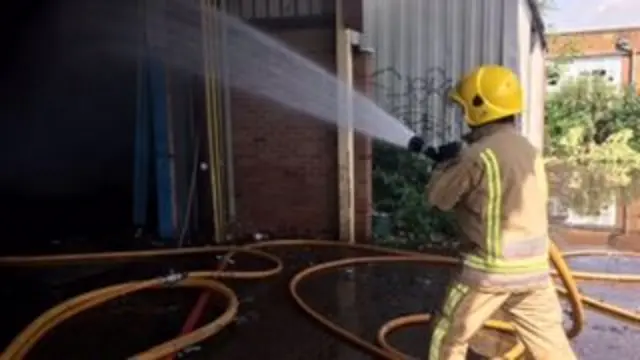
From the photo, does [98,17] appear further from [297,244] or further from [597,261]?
[597,261]

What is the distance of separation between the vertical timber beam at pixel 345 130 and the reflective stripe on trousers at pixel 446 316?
3.44 meters

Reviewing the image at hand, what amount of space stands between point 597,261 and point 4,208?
590 centimetres

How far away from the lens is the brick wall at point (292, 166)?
6031mm

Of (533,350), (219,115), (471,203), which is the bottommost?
(533,350)

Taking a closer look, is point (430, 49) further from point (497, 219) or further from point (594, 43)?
point (594, 43)

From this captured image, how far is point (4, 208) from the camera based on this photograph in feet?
21.4

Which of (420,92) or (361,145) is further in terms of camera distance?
(420,92)

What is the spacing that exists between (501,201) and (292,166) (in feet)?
13.1

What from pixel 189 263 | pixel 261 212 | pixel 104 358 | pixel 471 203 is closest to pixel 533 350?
pixel 471 203

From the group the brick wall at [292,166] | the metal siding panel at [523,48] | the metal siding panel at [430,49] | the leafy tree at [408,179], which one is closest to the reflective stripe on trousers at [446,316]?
the leafy tree at [408,179]

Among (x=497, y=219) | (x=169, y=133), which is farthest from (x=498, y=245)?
(x=169, y=133)

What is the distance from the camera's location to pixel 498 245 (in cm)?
235

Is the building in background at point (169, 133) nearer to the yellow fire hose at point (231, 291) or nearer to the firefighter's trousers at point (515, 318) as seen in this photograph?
the yellow fire hose at point (231, 291)

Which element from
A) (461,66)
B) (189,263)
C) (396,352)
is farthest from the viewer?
(461,66)
